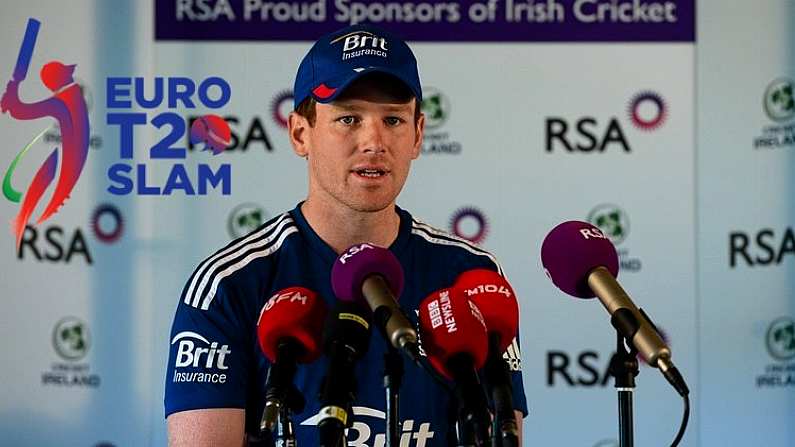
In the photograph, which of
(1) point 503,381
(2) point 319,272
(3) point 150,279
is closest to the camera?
(1) point 503,381

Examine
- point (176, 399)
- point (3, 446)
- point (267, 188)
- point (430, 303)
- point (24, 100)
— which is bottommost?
point (3, 446)

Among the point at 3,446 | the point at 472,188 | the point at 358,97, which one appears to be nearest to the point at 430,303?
the point at 358,97

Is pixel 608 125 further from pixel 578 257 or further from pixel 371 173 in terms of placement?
pixel 578 257

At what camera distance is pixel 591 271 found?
64.4 inches

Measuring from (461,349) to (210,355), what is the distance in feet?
2.02

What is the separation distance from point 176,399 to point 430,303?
58 cm

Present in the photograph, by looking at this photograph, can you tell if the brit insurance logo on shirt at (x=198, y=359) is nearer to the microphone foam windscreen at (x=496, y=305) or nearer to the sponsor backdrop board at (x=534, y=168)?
the microphone foam windscreen at (x=496, y=305)

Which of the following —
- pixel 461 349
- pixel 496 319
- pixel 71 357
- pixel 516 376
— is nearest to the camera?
pixel 461 349

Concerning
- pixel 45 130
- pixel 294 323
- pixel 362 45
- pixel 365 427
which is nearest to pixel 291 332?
pixel 294 323

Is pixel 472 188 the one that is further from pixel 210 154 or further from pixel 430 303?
pixel 430 303

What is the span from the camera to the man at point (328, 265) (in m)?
1.92

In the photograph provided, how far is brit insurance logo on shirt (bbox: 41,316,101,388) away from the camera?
3836 millimetres

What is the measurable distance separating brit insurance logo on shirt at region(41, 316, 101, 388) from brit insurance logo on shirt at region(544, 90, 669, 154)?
1.52 meters

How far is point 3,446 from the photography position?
386 centimetres
